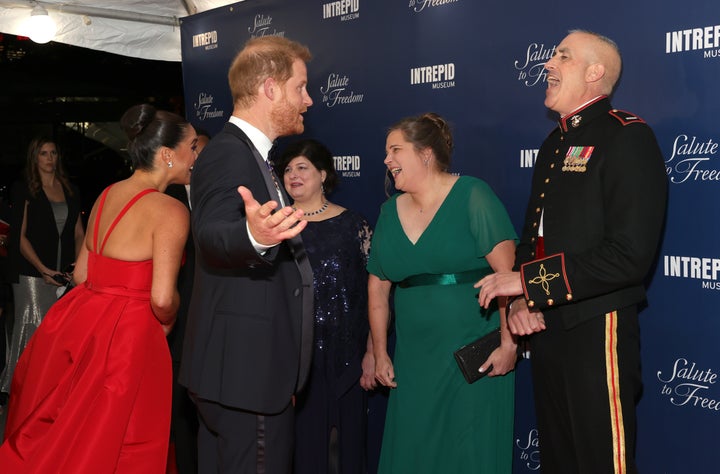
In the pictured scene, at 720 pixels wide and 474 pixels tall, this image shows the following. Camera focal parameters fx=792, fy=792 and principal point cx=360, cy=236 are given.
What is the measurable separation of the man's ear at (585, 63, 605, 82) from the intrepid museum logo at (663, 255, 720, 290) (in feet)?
2.47

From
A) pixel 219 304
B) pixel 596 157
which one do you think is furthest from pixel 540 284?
pixel 219 304

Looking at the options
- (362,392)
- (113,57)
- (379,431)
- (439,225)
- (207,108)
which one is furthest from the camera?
(113,57)

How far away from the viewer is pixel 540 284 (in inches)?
94.5

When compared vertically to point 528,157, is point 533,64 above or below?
above

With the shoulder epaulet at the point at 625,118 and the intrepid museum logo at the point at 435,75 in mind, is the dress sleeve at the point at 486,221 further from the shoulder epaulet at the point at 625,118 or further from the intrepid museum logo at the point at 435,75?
the intrepid museum logo at the point at 435,75

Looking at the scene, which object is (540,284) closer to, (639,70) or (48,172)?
(639,70)

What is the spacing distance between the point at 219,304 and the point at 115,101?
12.2 meters

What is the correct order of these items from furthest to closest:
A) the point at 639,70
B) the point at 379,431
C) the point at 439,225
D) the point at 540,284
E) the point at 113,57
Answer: the point at 113,57 → the point at 379,431 → the point at 439,225 → the point at 639,70 → the point at 540,284

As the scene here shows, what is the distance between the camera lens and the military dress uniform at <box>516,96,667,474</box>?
7.57ft

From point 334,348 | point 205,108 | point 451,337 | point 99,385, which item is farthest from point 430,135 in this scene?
point 205,108

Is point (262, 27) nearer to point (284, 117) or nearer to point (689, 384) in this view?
point (284, 117)

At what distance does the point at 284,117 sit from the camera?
2387mm

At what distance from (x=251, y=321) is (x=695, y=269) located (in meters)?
1.59

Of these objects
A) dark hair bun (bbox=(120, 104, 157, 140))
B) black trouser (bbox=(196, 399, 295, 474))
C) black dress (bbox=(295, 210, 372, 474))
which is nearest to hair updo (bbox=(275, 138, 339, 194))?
black dress (bbox=(295, 210, 372, 474))
